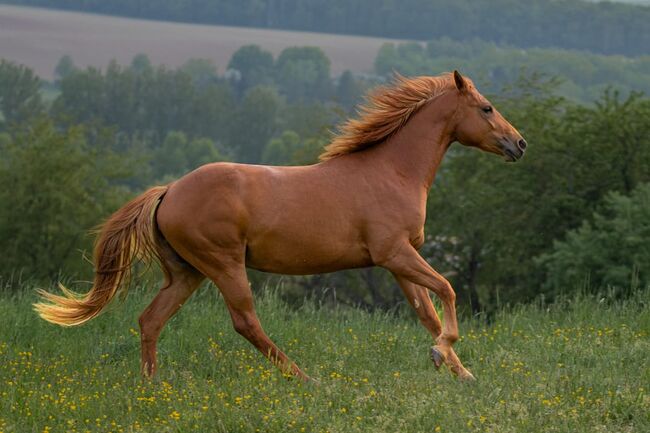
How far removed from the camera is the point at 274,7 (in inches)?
6555

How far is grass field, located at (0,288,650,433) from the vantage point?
18.2 feet

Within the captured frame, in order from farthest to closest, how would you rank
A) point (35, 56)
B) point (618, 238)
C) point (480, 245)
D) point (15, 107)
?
1. point (35, 56)
2. point (15, 107)
3. point (480, 245)
4. point (618, 238)

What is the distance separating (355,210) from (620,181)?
28290 millimetres

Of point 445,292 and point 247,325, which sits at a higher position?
point 445,292

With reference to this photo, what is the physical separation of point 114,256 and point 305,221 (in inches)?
51.4

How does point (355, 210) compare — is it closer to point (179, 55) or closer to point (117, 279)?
point (117, 279)

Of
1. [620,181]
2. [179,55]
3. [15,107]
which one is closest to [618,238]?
[620,181]

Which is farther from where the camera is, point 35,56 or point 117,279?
point 35,56

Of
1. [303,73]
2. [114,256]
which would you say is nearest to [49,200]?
[114,256]

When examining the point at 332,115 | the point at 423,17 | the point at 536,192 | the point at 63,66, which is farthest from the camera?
the point at 423,17

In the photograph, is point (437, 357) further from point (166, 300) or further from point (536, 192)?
point (536, 192)

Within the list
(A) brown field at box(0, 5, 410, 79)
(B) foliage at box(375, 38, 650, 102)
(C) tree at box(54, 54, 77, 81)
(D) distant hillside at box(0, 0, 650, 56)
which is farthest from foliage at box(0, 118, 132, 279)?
(D) distant hillside at box(0, 0, 650, 56)

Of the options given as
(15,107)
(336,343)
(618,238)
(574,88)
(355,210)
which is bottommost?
(15,107)

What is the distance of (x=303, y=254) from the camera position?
6.91m
